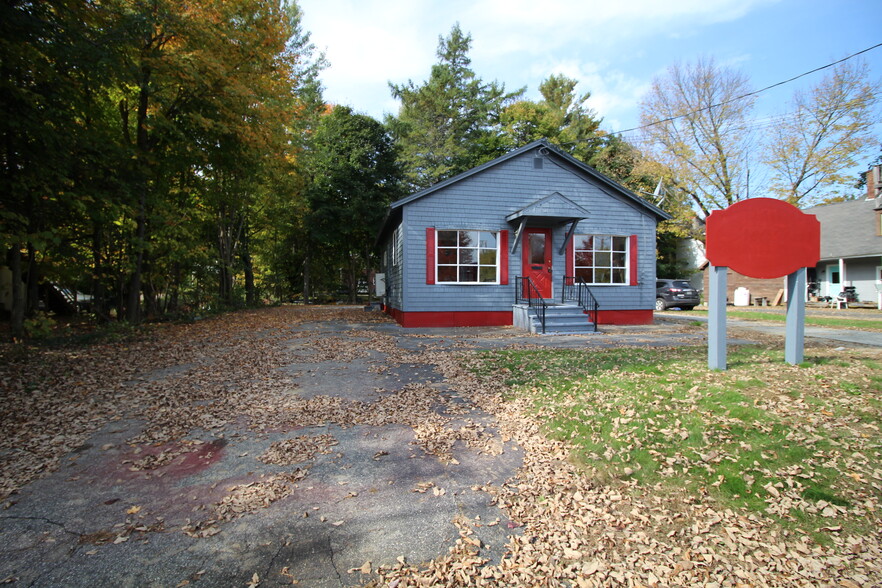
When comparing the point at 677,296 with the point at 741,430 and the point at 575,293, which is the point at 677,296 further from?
the point at 741,430

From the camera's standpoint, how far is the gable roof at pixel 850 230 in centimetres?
2233

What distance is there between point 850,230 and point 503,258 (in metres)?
23.7

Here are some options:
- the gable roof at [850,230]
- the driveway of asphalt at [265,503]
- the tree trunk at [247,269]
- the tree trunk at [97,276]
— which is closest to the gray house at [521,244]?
the driveway of asphalt at [265,503]

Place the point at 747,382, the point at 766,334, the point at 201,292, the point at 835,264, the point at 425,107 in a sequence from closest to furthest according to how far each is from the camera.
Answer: the point at 747,382, the point at 766,334, the point at 201,292, the point at 835,264, the point at 425,107

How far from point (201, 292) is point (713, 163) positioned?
27746 mm

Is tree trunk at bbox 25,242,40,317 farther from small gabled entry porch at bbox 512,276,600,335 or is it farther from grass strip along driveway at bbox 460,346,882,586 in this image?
small gabled entry porch at bbox 512,276,600,335

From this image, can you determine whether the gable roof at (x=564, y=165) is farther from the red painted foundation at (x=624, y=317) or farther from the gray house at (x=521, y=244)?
the red painted foundation at (x=624, y=317)

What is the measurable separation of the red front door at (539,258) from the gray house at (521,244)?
3cm

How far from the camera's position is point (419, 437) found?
13.5 ft

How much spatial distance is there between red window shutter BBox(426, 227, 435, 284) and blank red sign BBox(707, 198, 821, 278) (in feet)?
25.9

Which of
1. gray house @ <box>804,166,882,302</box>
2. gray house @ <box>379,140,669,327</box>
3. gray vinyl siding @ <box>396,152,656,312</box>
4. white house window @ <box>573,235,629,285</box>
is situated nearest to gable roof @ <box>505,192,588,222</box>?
gray house @ <box>379,140,669,327</box>

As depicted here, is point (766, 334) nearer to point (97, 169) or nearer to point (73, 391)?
point (73, 391)

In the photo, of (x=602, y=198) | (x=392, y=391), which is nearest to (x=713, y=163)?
(x=602, y=198)

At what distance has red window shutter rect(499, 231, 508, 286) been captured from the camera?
1265cm
